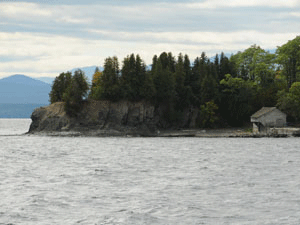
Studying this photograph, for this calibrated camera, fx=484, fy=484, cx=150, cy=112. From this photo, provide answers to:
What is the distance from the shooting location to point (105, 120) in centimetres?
11694

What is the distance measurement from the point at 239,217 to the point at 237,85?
338 feet

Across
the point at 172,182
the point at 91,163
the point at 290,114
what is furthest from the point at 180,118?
the point at 172,182

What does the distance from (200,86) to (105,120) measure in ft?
95.8

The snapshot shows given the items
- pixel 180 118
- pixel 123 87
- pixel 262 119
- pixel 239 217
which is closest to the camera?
pixel 239 217

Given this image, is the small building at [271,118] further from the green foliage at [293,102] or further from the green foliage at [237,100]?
the green foliage at [237,100]

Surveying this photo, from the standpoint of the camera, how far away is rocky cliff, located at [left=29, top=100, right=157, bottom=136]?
116 metres

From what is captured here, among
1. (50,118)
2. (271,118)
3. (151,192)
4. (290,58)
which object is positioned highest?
(290,58)

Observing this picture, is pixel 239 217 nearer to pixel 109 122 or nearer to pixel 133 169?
pixel 133 169

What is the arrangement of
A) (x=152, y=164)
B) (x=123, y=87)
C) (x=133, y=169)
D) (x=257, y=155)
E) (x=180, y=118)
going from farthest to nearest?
(x=180, y=118) < (x=123, y=87) < (x=257, y=155) < (x=152, y=164) < (x=133, y=169)

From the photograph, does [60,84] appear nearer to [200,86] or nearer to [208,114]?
[200,86]

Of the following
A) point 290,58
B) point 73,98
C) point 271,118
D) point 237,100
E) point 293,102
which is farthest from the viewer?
point 290,58

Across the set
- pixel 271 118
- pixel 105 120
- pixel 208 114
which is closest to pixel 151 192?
pixel 271 118

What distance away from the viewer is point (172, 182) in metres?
36.8

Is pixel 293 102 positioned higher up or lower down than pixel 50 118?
higher up
